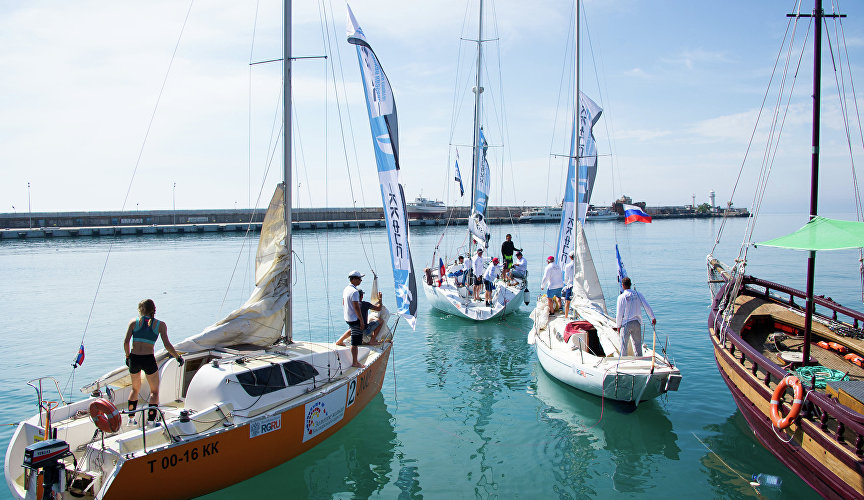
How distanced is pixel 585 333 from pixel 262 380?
7143 millimetres

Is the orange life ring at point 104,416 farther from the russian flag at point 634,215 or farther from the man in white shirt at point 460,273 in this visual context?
the man in white shirt at point 460,273

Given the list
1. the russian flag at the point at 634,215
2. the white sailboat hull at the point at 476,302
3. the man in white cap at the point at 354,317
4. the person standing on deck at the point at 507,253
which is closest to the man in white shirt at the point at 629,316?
the russian flag at the point at 634,215

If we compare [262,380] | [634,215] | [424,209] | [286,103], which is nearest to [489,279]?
[634,215]

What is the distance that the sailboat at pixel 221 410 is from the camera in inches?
233

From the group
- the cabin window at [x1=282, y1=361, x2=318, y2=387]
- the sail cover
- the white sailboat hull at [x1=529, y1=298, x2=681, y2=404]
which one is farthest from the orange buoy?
the cabin window at [x1=282, y1=361, x2=318, y2=387]

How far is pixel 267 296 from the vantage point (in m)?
9.09

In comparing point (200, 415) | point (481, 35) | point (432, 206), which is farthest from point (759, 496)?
point (432, 206)

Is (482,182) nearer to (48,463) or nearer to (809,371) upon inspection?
(809,371)

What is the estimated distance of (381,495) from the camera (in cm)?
764

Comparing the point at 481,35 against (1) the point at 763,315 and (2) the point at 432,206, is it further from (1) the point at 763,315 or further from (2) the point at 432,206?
(2) the point at 432,206

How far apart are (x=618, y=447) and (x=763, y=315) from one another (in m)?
5.42

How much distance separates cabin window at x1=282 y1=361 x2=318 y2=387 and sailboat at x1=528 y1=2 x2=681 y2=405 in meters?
5.54

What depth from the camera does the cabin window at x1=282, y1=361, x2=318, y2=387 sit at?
7.97 metres

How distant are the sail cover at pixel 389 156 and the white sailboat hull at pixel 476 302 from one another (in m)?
8.75
